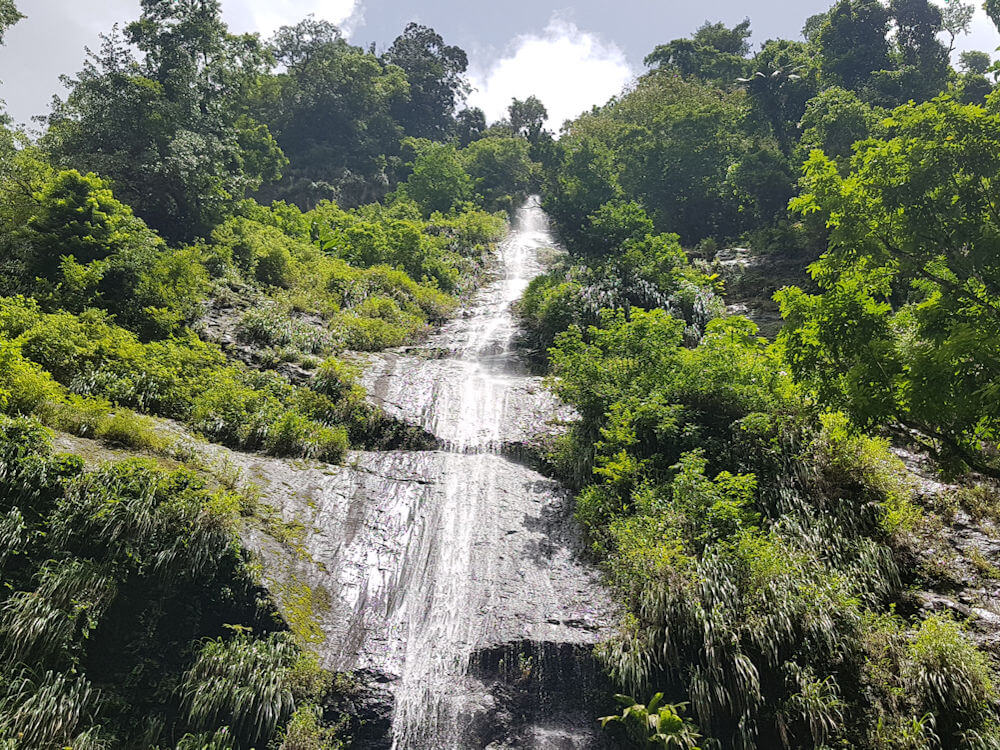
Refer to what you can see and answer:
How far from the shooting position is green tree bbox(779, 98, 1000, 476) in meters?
6.24

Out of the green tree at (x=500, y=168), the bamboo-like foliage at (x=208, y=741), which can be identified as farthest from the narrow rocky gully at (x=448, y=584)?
the green tree at (x=500, y=168)

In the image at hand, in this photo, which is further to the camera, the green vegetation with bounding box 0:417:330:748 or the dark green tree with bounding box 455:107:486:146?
the dark green tree with bounding box 455:107:486:146

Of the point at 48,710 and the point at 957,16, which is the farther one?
the point at 957,16

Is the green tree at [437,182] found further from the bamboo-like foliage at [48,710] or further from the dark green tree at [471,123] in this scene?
the bamboo-like foliage at [48,710]

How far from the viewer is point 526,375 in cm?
1714

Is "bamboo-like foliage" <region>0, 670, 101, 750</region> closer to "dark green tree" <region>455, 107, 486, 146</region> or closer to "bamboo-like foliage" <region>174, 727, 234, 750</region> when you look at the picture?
"bamboo-like foliage" <region>174, 727, 234, 750</region>

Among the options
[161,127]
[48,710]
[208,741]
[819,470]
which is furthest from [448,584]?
[161,127]

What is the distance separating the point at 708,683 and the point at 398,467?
286 inches

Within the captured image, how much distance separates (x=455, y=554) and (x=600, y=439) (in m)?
4.03

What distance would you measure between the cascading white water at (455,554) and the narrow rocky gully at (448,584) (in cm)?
2

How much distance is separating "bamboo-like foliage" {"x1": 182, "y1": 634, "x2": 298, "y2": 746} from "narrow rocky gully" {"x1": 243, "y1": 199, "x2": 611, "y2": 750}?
2.42 feet

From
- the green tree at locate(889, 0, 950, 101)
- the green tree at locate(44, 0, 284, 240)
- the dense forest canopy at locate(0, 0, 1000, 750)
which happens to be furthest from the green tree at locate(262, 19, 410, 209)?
the green tree at locate(889, 0, 950, 101)

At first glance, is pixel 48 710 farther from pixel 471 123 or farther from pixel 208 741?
pixel 471 123

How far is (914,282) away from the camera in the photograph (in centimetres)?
830
